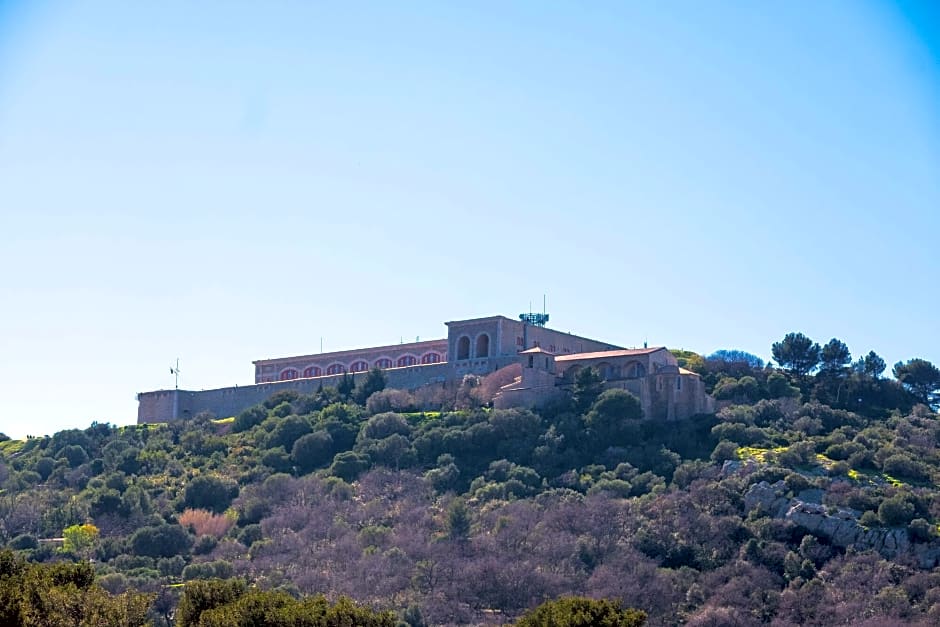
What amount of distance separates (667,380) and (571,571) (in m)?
14.9

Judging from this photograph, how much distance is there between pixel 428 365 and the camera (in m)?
75.9

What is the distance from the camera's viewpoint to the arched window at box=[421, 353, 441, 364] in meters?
77.8

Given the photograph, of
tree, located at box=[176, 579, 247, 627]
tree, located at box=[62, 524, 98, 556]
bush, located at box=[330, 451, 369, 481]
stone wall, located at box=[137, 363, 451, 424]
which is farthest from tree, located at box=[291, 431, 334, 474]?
tree, located at box=[176, 579, 247, 627]

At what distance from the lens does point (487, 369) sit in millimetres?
73750

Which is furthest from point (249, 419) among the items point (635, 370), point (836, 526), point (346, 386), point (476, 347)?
point (836, 526)

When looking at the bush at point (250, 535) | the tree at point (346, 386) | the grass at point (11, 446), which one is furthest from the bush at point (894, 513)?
the grass at point (11, 446)

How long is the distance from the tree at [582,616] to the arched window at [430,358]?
4008 centimetres

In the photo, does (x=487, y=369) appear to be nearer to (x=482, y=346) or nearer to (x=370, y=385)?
(x=482, y=346)

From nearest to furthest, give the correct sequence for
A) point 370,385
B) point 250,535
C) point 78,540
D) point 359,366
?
point 78,540, point 250,535, point 370,385, point 359,366

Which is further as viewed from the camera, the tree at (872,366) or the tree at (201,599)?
the tree at (872,366)

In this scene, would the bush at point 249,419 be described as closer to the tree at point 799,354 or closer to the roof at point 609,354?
the roof at point 609,354

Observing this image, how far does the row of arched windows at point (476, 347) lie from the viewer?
75.2 m

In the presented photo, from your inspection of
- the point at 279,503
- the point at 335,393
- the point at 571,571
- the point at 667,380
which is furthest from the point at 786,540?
the point at 335,393

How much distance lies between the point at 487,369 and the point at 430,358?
524cm
